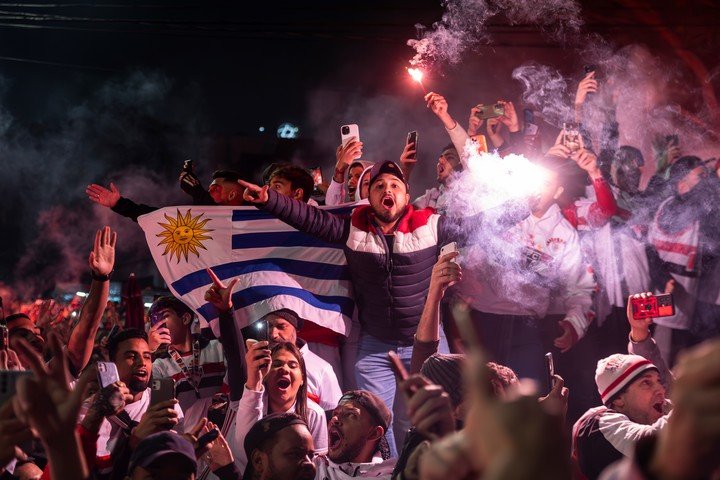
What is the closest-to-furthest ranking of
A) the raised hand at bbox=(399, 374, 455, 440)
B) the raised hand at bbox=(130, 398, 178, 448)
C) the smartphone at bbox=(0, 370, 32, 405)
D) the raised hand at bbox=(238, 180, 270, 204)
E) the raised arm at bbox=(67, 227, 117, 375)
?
the raised hand at bbox=(399, 374, 455, 440) < the smartphone at bbox=(0, 370, 32, 405) < the raised hand at bbox=(130, 398, 178, 448) < the raised arm at bbox=(67, 227, 117, 375) < the raised hand at bbox=(238, 180, 270, 204)

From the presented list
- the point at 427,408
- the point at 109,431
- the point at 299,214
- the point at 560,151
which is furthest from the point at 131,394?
the point at 560,151

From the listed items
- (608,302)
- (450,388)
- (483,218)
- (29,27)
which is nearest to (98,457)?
(450,388)

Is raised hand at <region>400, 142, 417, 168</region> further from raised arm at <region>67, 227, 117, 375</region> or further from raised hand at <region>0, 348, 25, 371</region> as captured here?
raised hand at <region>0, 348, 25, 371</region>

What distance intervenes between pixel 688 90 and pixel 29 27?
7.67 m

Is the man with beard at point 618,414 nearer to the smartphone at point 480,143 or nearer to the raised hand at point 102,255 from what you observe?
the smartphone at point 480,143

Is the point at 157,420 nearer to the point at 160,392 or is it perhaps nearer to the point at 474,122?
the point at 160,392

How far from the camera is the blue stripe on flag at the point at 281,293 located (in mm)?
5625

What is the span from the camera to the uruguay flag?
570 centimetres

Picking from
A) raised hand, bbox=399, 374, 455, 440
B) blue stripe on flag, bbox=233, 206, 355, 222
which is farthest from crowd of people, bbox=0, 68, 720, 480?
blue stripe on flag, bbox=233, 206, 355, 222

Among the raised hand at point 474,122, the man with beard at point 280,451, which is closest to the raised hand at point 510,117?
the raised hand at point 474,122

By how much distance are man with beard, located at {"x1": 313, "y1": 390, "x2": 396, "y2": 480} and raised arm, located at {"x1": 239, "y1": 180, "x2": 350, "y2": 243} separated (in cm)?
129

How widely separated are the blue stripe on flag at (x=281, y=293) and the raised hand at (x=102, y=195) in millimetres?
1081

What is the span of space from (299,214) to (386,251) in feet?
2.00

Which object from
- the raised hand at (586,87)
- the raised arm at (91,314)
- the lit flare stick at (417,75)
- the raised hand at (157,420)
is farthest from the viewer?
the raised hand at (586,87)
